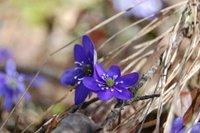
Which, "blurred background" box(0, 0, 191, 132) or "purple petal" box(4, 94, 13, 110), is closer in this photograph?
"purple petal" box(4, 94, 13, 110)

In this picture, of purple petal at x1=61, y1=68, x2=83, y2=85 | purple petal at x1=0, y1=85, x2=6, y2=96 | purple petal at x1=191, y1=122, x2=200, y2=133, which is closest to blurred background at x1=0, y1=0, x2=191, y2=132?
purple petal at x1=0, y1=85, x2=6, y2=96

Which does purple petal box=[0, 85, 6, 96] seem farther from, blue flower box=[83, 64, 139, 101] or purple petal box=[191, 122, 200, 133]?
purple petal box=[191, 122, 200, 133]

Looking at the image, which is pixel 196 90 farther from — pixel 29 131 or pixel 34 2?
pixel 34 2

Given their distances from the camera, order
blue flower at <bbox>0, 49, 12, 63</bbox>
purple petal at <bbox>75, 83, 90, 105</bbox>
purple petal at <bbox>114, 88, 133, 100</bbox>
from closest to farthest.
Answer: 1. purple petal at <bbox>114, 88, 133, 100</bbox>
2. purple petal at <bbox>75, 83, 90, 105</bbox>
3. blue flower at <bbox>0, 49, 12, 63</bbox>

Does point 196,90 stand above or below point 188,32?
below

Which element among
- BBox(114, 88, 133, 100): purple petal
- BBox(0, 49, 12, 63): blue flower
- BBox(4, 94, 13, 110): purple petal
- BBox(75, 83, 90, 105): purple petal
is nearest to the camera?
BBox(114, 88, 133, 100): purple petal

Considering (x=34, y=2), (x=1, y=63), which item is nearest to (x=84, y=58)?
(x=1, y=63)
